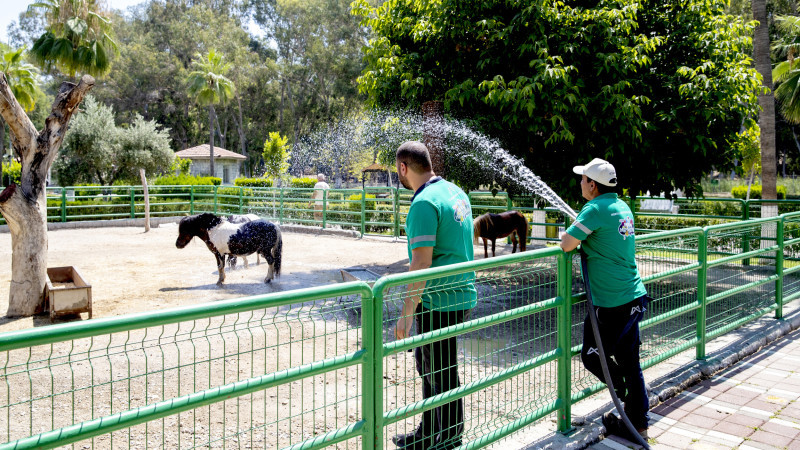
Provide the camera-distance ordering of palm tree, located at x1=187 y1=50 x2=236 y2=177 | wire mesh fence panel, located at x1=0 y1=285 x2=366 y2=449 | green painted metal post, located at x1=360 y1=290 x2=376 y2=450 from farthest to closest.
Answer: palm tree, located at x1=187 y1=50 x2=236 y2=177, wire mesh fence panel, located at x1=0 y1=285 x2=366 y2=449, green painted metal post, located at x1=360 y1=290 x2=376 y2=450

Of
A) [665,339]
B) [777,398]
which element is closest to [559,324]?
[665,339]

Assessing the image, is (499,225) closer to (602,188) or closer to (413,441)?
(602,188)

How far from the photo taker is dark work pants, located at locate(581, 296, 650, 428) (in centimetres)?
391

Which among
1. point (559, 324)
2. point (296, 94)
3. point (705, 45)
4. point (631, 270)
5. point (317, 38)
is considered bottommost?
point (559, 324)

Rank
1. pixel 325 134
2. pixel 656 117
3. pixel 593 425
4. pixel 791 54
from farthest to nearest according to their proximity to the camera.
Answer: pixel 325 134 → pixel 791 54 → pixel 656 117 → pixel 593 425

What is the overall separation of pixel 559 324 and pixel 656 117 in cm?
562

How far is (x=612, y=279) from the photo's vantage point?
3.86 metres

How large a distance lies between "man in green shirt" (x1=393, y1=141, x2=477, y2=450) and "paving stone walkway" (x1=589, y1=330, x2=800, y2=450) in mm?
1211

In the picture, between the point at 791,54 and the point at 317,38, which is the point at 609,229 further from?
the point at 317,38

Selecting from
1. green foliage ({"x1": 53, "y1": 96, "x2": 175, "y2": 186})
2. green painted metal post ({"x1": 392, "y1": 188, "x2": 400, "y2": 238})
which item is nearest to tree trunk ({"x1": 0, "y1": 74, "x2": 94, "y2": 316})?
green painted metal post ({"x1": 392, "y1": 188, "x2": 400, "y2": 238})

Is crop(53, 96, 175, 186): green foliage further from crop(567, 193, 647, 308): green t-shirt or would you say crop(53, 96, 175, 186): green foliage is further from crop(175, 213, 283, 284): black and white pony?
crop(567, 193, 647, 308): green t-shirt

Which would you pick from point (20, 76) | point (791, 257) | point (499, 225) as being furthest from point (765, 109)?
point (20, 76)

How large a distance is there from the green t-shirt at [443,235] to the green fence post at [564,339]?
69 centimetres

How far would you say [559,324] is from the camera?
3.98 m
